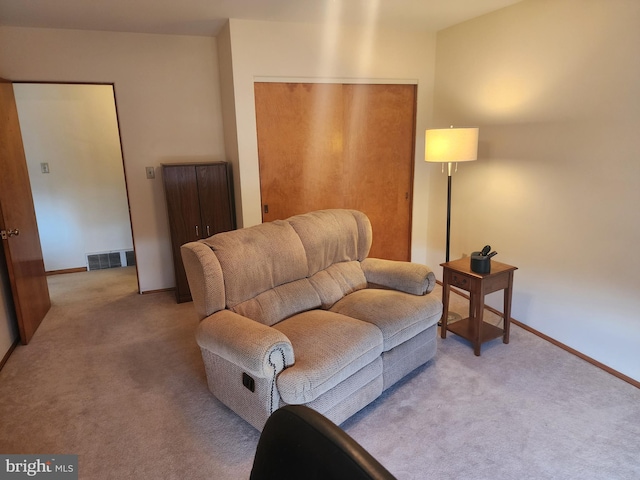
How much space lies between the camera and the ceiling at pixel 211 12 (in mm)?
2850

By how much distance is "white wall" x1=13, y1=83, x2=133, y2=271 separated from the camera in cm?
445

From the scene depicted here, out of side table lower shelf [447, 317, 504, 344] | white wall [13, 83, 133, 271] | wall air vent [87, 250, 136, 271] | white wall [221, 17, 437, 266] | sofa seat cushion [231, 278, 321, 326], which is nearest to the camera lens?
sofa seat cushion [231, 278, 321, 326]

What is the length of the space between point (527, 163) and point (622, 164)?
68 cm

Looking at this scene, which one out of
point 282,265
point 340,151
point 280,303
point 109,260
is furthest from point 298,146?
→ point 109,260

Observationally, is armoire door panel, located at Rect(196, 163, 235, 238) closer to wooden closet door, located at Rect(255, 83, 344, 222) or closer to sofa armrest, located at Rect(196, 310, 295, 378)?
wooden closet door, located at Rect(255, 83, 344, 222)

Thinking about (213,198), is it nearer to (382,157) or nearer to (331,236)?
(331,236)

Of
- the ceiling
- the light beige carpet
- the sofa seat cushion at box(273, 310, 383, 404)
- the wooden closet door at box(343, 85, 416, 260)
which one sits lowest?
the light beige carpet

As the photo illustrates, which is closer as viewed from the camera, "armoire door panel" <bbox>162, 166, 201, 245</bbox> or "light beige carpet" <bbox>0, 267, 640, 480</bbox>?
"light beige carpet" <bbox>0, 267, 640, 480</bbox>

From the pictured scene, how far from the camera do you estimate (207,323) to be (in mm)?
2135

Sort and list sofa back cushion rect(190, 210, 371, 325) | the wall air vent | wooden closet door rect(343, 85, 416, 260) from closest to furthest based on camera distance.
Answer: sofa back cushion rect(190, 210, 371, 325) < wooden closet door rect(343, 85, 416, 260) < the wall air vent

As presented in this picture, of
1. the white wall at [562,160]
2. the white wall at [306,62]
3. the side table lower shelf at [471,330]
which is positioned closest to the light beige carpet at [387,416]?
the side table lower shelf at [471,330]

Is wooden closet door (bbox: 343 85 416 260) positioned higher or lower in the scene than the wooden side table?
higher

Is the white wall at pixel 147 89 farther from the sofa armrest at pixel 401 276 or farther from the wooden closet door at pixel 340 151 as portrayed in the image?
the sofa armrest at pixel 401 276

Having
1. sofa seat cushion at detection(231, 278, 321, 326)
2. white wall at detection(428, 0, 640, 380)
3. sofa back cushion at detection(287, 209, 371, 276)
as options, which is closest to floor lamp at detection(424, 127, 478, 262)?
white wall at detection(428, 0, 640, 380)
